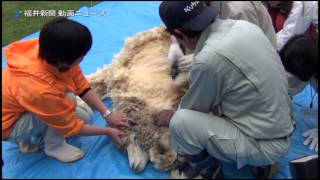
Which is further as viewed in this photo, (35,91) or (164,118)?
Answer: (164,118)

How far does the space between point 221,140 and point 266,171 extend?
30cm

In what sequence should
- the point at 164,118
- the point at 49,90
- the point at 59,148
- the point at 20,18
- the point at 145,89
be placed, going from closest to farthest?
the point at 49,90
the point at 164,118
the point at 59,148
the point at 145,89
the point at 20,18

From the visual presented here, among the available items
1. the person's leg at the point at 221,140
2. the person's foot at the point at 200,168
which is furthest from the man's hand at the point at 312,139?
the person's foot at the point at 200,168

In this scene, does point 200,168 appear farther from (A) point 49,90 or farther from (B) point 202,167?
(A) point 49,90

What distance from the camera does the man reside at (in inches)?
61.4

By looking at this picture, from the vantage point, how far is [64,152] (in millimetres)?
2031

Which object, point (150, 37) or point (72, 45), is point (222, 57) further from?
point (150, 37)

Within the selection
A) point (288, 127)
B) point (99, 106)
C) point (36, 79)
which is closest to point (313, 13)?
point (288, 127)

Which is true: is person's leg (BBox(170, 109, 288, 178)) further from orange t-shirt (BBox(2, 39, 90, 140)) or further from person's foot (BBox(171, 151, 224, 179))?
orange t-shirt (BBox(2, 39, 90, 140))

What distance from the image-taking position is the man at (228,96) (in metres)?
1.56

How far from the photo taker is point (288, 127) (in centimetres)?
172

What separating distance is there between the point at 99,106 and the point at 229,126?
2.45ft

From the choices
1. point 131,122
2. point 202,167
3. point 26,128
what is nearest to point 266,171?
point 202,167

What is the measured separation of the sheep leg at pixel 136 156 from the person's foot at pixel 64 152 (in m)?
0.24
